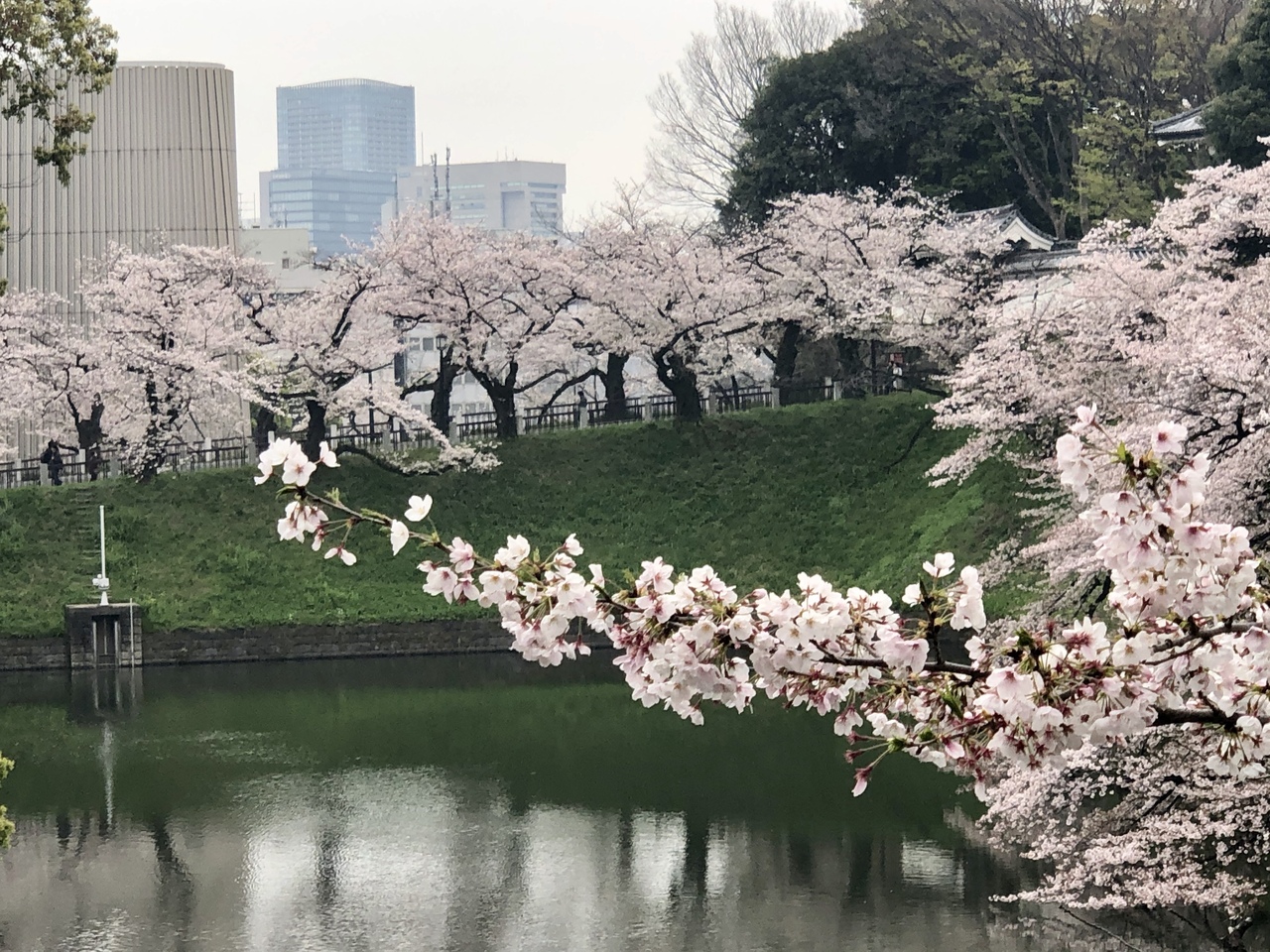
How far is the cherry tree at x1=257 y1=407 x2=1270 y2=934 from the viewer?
4172 millimetres

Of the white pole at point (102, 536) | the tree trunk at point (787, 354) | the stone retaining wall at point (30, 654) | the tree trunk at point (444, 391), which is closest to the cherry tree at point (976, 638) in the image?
the white pole at point (102, 536)

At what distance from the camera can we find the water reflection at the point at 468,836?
41.7 feet

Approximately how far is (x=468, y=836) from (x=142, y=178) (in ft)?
91.8

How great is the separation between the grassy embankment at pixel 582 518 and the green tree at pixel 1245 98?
276 inches

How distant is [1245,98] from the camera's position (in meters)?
28.5

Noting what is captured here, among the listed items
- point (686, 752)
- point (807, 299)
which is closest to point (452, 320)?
point (807, 299)

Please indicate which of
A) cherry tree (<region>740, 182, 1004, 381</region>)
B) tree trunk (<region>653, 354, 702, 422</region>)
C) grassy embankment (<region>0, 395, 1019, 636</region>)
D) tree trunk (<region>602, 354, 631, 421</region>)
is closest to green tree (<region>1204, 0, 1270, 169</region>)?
cherry tree (<region>740, 182, 1004, 381</region>)

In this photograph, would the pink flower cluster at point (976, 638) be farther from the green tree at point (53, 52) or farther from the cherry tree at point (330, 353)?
the cherry tree at point (330, 353)

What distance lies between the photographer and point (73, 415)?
32.6m

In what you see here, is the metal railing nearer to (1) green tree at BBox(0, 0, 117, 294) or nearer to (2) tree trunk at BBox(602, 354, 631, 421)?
(2) tree trunk at BBox(602, 354, 631, 421)

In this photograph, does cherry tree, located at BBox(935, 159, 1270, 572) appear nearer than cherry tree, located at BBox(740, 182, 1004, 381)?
Yes

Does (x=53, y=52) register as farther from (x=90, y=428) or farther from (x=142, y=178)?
(x=142, y=178)

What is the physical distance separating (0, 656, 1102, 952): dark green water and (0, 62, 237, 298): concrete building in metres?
18.9

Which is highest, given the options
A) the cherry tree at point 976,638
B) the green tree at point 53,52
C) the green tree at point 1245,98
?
the green tree at point 1245,98
